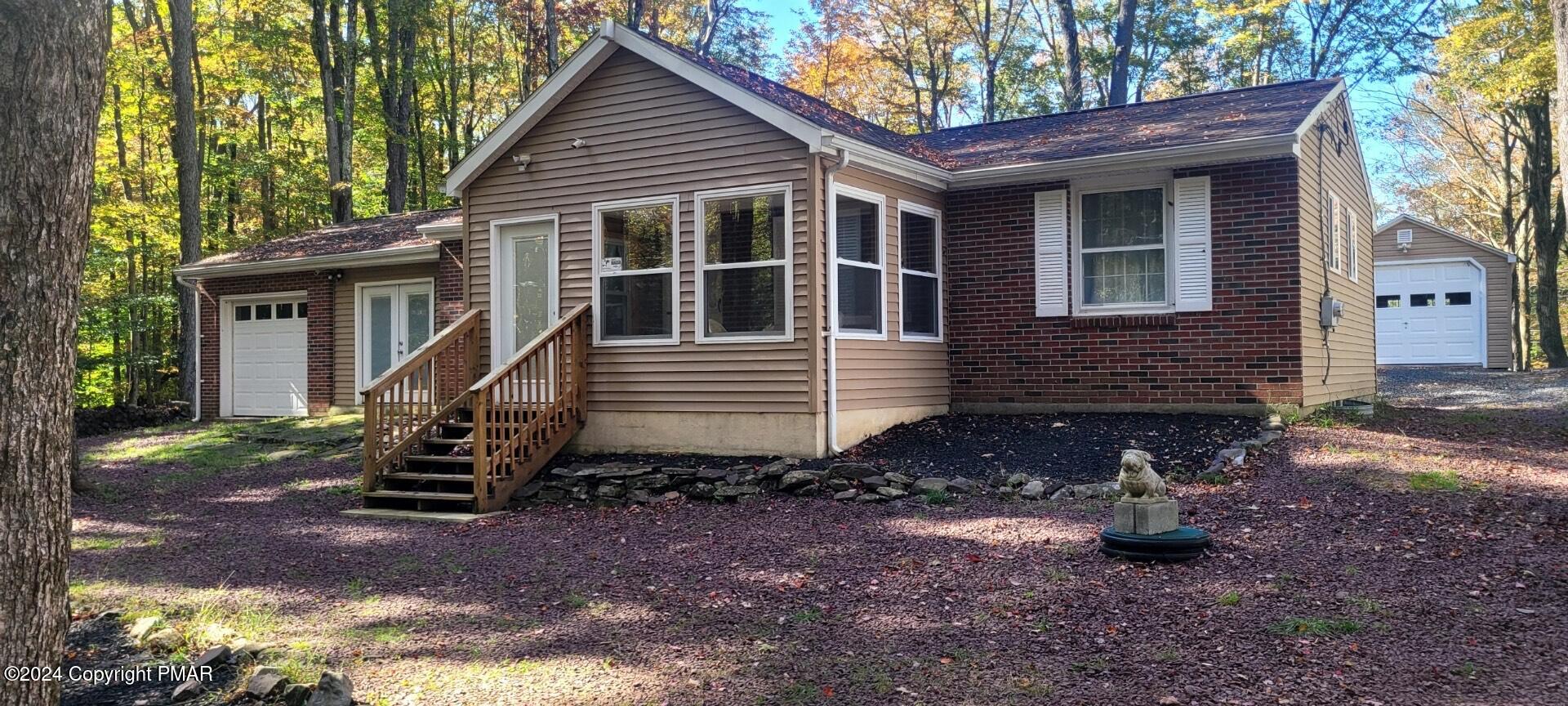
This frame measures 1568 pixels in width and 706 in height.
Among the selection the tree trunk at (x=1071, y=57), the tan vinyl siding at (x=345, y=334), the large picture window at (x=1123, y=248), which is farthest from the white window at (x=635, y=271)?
the tree trunk at (x=1071, y=57)

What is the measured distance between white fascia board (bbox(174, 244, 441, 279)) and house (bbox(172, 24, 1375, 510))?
12.4ft

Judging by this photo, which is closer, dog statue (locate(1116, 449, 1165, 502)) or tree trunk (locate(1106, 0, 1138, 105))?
dog statue (locate(1116, 449, 1165, 502))

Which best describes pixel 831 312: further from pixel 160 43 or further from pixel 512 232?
pixel 160 43

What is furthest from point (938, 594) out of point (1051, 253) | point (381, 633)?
point (1051, 253)

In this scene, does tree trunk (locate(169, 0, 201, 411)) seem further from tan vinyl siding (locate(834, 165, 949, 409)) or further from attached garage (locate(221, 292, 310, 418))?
tan vinyl siding (locate(834, 165, 949, 409))

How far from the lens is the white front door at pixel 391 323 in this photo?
14.8m

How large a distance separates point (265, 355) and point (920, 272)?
11.4 meters

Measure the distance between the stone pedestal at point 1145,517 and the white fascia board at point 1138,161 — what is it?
16.4 feet

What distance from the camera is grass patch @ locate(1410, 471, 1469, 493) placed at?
6785 mm

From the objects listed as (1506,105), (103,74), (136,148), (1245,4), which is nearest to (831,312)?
(103,74)

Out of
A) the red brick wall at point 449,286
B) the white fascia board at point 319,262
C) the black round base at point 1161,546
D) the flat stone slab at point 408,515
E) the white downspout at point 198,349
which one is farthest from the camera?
the white downspout at point 198,349

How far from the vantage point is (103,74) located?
11.0 feet

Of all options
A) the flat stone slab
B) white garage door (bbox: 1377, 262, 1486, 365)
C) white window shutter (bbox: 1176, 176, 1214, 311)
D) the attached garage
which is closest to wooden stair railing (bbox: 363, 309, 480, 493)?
the flat stone slab

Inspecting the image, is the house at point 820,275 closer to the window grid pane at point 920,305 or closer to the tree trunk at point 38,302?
the window grid pane at point 920,305
